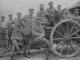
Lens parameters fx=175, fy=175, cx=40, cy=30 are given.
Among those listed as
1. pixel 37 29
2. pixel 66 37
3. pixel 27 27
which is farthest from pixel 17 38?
pixel 66 37

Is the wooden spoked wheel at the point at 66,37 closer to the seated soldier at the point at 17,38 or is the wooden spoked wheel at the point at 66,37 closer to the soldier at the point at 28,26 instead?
the soldier at the point at 28,26

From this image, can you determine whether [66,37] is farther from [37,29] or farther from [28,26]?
[28,26]

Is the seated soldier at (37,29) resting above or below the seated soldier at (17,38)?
above

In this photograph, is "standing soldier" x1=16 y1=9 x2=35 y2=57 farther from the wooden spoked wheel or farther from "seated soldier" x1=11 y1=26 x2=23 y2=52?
the wooden spoked wheel

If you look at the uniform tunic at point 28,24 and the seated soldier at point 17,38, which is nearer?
the seated soldier at point 17,38

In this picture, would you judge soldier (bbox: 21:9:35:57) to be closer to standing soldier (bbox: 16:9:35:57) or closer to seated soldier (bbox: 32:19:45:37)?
standing soldier (bbox: 16:9:35:57)

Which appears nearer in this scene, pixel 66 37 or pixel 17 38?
pixel 17 38

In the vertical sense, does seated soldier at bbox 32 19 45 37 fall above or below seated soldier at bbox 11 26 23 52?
above

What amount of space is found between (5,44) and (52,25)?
4.83 ft

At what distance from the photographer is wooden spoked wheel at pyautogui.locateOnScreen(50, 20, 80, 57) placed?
492 centimetres

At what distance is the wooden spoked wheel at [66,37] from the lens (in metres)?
4.92

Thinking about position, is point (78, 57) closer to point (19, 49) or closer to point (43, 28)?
point (43, 28)

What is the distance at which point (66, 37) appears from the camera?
196 inches

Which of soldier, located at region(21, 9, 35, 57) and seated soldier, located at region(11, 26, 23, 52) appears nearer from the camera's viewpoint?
seated soldier, located at region(11, 26, 23, 52)
